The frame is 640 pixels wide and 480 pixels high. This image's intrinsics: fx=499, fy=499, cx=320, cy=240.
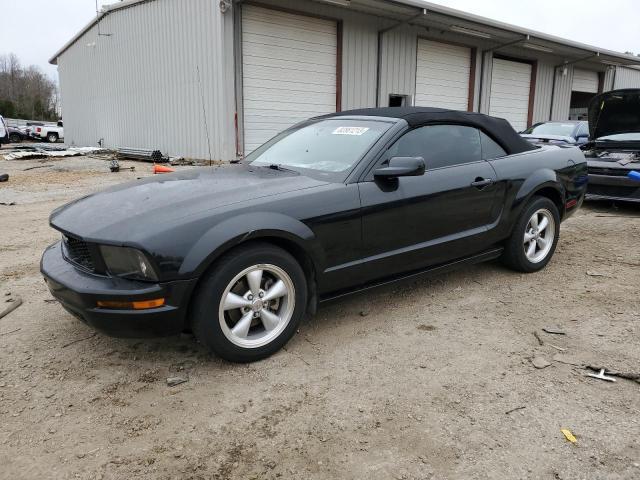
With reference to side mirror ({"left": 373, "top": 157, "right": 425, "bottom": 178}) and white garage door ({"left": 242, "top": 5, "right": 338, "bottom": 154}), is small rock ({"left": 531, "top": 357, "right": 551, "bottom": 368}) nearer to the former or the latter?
side mirror ({"left": 373, "top": 157, "right": 425, "bottom": 178})

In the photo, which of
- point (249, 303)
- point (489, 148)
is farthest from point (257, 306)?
point (489, 148)

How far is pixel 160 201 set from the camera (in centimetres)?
293

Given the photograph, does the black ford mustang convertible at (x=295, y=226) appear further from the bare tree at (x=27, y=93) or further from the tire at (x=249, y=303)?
the bare tree at (x=27, y=93)

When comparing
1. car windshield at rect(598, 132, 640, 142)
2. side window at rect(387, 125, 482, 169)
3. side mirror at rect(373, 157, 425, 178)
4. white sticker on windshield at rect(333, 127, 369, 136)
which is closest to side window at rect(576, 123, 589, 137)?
car windshield at rect(598, 132, 640, 142)

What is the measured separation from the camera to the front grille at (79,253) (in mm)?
2784

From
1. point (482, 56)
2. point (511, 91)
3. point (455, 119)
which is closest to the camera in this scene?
point (455, 119)

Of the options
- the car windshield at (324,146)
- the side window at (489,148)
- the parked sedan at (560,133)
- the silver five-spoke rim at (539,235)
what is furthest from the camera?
the parked sedan at (560,133)

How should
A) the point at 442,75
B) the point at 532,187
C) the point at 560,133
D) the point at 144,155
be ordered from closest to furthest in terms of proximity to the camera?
1. the point at 532,187
2. the point at 560,133
3. the point at 144,155
4. the point at 442,75

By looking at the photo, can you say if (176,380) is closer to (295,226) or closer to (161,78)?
(295,226)

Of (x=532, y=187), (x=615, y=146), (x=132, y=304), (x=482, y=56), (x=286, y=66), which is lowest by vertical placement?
(x=132, y=304)

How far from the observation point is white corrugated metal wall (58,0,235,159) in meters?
12.8

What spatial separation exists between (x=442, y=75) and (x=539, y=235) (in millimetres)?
13943

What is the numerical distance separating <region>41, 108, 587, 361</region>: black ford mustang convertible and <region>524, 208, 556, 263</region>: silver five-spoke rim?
0.02m

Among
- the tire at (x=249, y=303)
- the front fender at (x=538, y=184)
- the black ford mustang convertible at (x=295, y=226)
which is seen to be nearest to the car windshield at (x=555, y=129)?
the front fender at (x=538, y=184)
